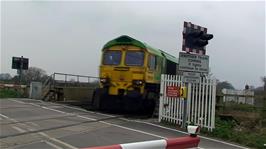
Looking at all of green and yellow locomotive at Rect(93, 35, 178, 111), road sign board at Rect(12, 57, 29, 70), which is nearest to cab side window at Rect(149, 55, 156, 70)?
green and yellow locomotive at Rect(93, 35, 178, 111)

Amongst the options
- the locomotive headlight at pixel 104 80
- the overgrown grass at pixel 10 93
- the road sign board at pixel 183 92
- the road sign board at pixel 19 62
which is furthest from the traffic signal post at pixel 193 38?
the road sign board at pixel 19 62

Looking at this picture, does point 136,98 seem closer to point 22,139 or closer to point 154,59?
point 154,59

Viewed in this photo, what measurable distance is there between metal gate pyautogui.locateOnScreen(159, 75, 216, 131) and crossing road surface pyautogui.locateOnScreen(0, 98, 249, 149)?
94 cm

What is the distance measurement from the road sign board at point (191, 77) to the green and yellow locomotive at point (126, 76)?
231 inches

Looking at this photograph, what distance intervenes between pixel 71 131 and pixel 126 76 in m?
8.76

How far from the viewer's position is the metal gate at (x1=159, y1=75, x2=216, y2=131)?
17281 millimetres

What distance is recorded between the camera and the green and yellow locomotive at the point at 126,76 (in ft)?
73.8

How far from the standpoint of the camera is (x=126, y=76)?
22.8 metres

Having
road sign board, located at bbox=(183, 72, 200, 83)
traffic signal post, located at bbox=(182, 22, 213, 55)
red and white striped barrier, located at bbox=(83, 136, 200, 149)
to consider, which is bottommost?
red and white striped barrier, located at bbox=(83, 136, 200, 149)

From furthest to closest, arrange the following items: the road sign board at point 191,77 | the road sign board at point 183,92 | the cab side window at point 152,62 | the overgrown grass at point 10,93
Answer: the overgrown grass at point 10,93
the cab side window at point 152,62
the road sign board at point 183,92
the road sign board at point 191,77

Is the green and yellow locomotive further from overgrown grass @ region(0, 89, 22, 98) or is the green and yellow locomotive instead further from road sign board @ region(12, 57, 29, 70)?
road sign board @ region(12, 57, 29, 70)

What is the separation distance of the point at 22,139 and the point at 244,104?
10185 mm

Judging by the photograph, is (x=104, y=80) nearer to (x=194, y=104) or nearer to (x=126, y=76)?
(x=126, y=76)

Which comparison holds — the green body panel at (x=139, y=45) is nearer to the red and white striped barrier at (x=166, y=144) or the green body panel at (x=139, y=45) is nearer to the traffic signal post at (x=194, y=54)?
the traffic signal post at (x=194, y=54)
